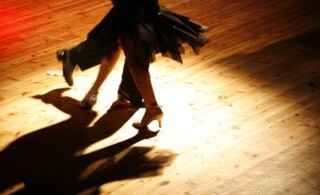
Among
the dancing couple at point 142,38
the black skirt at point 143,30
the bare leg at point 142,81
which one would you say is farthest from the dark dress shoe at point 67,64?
the bare leg at point 142,81

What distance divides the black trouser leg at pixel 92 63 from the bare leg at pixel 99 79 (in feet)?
0.19

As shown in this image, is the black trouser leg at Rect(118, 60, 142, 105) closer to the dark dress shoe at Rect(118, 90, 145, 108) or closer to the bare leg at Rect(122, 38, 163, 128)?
the dark dress shoe at Rect(118, 90, 145, 108)

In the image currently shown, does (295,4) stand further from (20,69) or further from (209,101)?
(20,69)

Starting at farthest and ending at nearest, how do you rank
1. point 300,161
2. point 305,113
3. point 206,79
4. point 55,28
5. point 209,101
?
point 55,28, point 206,79, point 209,101, point 305,113, point 300,161

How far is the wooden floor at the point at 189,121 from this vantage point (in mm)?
2137

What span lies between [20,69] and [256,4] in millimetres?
2859

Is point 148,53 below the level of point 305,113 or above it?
above

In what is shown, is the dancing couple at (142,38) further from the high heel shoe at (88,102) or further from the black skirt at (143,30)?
the high heel shoe at (88,102)

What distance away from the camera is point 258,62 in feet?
10.9

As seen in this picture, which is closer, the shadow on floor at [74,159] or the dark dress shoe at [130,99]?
the shadow on floor at [74,159]

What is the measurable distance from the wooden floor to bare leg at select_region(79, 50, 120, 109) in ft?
0.27

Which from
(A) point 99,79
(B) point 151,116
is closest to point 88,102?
(A) point 99,79

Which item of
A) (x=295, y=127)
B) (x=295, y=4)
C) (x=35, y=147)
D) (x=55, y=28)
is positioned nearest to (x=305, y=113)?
(x=295, y=127)

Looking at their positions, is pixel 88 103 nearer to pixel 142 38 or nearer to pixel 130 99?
pixel 130 99
